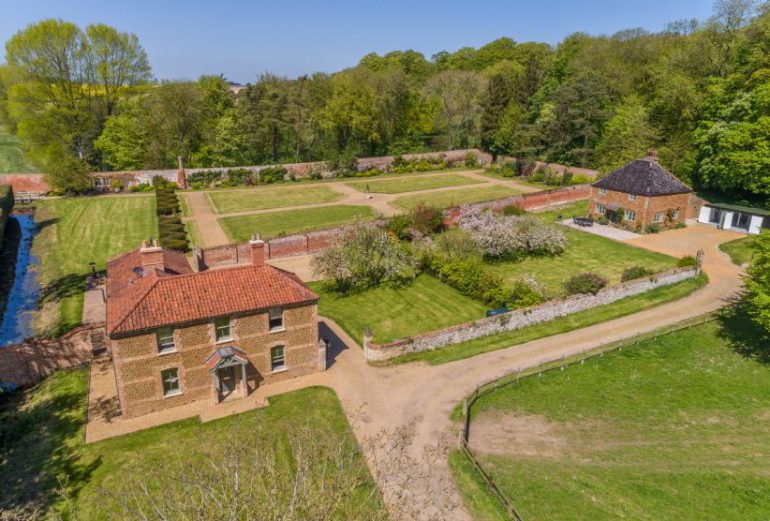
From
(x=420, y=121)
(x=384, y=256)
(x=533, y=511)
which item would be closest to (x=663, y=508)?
(x=533, y=511)

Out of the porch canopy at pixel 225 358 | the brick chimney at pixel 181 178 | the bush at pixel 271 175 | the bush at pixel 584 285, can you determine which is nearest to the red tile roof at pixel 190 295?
the porch canopy at pixel 225 358

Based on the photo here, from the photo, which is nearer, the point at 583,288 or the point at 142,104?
the point at 583,288

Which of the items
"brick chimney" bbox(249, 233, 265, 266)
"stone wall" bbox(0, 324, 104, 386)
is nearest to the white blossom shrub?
"brick chimney" bbox(249, 233, 265, 266)

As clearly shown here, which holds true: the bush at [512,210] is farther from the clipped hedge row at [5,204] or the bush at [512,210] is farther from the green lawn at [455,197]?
the clipped hedge row at [5,204]

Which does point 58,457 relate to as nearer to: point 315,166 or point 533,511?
point 533,511

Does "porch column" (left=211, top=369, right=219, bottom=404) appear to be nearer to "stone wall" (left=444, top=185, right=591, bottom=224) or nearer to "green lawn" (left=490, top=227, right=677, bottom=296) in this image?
"green lawn" (left=490, top=227, right=677, bottom=296)

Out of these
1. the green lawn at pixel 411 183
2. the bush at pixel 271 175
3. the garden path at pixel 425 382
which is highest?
the bush at pixel 271 175
